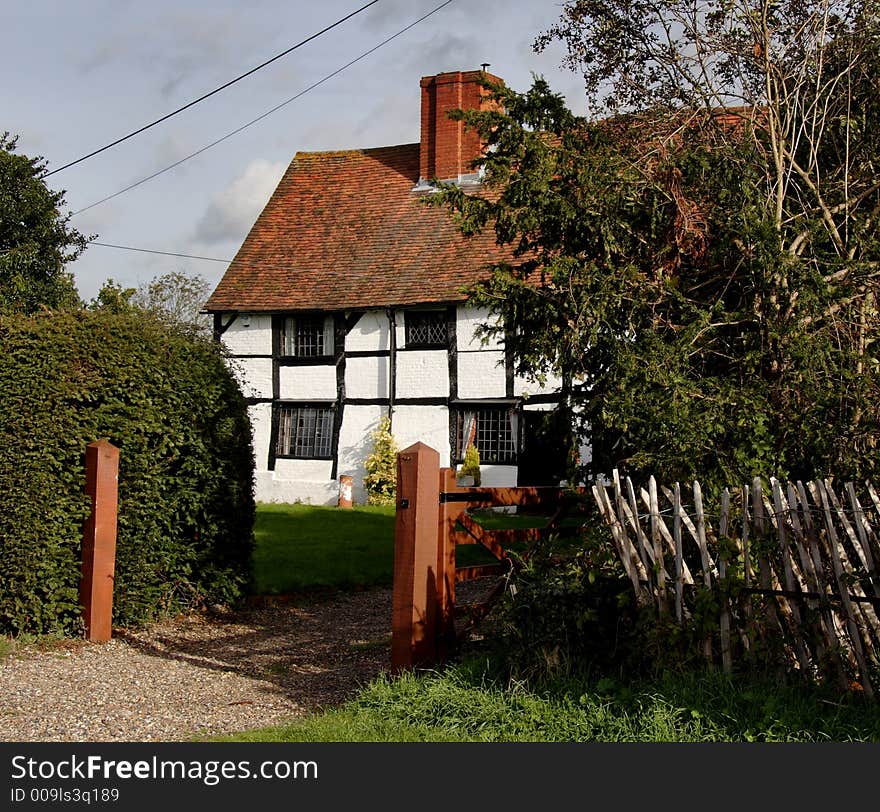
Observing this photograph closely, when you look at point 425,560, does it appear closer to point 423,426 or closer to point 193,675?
point 193,675

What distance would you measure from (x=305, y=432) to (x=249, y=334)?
2.64 metres

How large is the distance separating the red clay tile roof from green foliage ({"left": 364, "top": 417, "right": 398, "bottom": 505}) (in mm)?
2775

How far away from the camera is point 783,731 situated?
16.3 feet

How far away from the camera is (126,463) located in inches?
376

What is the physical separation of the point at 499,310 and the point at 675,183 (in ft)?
5.26

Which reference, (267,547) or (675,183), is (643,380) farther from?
(267,547)

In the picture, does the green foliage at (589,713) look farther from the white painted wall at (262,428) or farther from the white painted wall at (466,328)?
the white painted wall at (262,428)

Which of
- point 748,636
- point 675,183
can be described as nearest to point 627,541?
point 748,636

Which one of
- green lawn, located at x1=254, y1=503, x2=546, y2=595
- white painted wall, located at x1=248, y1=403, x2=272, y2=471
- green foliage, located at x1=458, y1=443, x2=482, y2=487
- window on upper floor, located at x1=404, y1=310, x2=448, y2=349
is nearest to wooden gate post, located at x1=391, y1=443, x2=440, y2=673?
green lawn, located at x1=254, y1=503, x2=546, y2=595

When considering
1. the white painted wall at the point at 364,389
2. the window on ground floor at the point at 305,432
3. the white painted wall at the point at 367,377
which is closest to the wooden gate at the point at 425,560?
the white painted wall at the point at 364,389

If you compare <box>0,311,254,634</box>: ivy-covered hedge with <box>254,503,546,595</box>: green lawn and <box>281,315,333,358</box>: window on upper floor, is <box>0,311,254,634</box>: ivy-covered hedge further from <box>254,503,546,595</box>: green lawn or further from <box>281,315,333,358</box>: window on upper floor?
<box>281,315,333,358</box>: window on upper floor

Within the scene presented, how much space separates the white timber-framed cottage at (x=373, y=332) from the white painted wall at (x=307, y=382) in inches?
1.1

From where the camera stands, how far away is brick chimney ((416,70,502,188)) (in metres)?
23.6

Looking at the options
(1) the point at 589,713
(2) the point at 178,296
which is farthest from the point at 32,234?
(1) the point at 589,713
